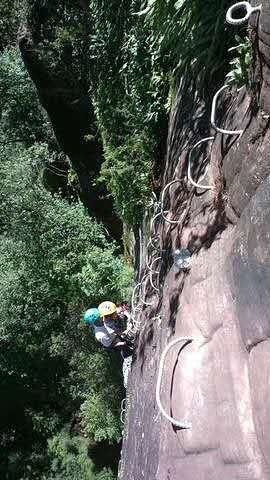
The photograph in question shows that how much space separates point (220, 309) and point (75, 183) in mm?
10696

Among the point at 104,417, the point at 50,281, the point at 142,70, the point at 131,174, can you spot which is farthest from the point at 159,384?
the point at 104,417

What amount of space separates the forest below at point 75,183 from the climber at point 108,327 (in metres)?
1.37

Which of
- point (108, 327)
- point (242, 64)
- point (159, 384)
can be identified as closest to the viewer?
point (242, 64)

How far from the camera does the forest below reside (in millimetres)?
6570

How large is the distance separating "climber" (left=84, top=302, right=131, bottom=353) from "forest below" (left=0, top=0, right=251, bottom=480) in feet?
4.51

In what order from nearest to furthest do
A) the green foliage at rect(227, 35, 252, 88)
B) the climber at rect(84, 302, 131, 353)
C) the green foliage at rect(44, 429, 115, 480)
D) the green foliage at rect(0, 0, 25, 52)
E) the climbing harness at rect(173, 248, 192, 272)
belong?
the green foliage at rect(227, 35, 252, 88), the climbing harness at rect(173, 248, 192, 272), the climber at rect(84, 302, 131, 353), the green foliage at rect(0, 0, 25, 52), the green foliage at rect(44, 429, 115, 480)

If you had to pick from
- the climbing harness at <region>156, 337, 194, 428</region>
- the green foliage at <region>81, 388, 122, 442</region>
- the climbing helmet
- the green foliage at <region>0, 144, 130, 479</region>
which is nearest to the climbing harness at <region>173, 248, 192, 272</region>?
the climbing harness at <region>156, 337, 194, 428</region>

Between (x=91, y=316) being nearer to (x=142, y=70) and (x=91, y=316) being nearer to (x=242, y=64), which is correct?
(x=142, y=70)

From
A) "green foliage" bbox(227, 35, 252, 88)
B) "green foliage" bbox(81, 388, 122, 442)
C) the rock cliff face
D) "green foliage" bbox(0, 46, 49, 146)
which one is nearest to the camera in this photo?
the rock cliff face

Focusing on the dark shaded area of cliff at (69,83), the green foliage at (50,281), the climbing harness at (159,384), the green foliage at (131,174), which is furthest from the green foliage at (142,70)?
the green foliage at (50,281)

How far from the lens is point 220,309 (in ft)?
12.7

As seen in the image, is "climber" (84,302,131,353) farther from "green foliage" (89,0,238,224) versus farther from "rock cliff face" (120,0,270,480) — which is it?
"rock cliff face" (120,0,270,480)

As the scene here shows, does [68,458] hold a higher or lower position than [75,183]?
lower

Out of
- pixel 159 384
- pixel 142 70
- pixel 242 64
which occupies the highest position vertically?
pixel 142 70
